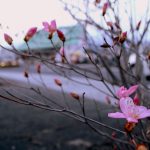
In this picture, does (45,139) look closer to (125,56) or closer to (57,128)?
(57,128)

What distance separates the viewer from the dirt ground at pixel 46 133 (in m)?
5.52

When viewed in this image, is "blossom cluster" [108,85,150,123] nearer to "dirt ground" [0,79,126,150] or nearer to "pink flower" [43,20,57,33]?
"pink flower" [43,20,57,33]

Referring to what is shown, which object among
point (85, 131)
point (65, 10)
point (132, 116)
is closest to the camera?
point (132, 116)

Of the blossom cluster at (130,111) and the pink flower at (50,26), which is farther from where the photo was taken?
the pink flower at (50,26)


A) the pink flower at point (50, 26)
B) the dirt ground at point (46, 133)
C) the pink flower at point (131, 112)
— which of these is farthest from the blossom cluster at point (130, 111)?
the dirt ground at point (46, 133)

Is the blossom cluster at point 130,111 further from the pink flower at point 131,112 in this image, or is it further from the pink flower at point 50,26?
the pink flower at point 50,26

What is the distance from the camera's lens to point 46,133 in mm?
6277

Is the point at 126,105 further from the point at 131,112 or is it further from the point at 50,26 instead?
the point at 50,26

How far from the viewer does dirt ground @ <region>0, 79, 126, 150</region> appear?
552 centimetres

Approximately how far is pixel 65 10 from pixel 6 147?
270 cm

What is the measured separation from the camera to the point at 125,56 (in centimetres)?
377

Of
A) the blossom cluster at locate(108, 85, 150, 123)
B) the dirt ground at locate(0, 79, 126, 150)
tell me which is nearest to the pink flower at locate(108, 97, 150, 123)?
the blossom cluster at locate(108, 85, 150, 123)

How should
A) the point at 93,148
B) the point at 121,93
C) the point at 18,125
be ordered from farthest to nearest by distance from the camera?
the point at 18,125 < the point at 93,148 < the point at 121,93

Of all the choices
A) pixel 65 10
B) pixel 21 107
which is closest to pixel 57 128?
pixel 21 107
